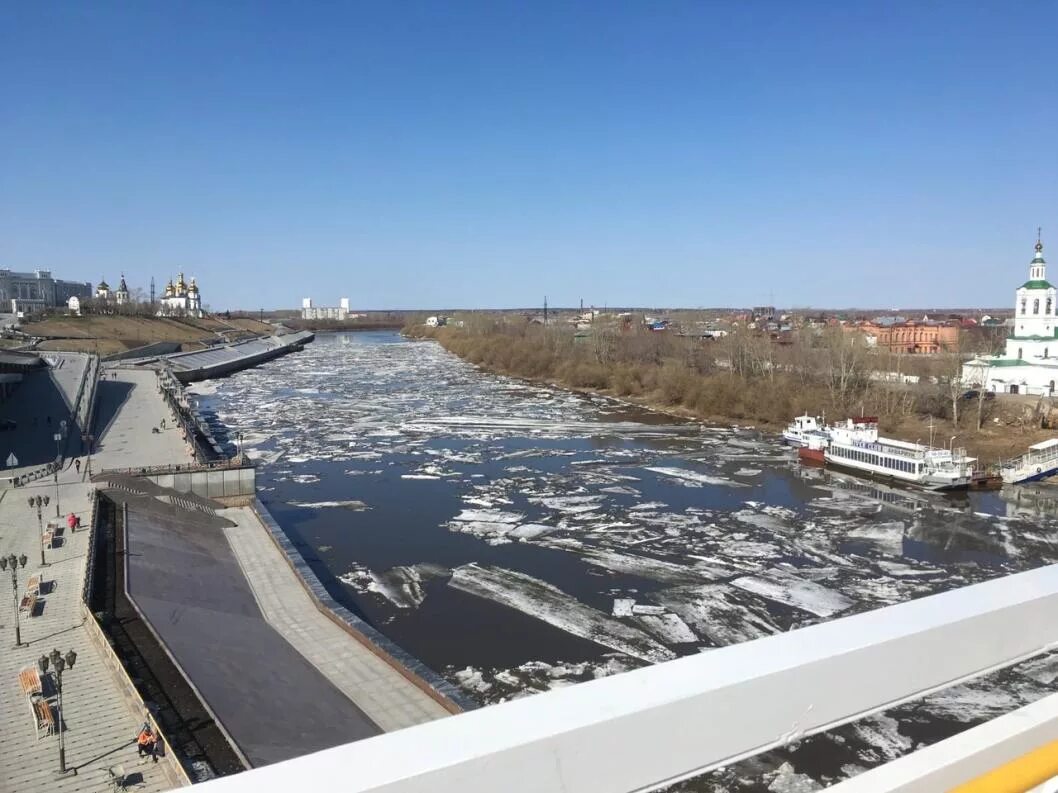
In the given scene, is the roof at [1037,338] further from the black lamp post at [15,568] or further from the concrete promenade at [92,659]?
the black lamp post at [15,568]

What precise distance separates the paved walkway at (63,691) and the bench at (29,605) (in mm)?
74

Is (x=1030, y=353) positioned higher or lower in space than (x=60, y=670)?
higher

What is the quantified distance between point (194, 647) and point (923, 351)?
44.4m

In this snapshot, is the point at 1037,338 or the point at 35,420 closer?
the point at 35,420

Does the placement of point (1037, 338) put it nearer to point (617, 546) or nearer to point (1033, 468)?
point (1033, 468)

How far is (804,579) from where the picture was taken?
1077 cm

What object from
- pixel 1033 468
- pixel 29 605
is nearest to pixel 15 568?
pixel 29 605

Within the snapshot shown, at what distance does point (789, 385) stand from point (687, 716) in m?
27.5

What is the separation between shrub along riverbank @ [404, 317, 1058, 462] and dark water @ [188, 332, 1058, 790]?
339cm

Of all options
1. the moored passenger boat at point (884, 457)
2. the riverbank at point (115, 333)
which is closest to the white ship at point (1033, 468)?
the moored passenger boat at point (884, 457)

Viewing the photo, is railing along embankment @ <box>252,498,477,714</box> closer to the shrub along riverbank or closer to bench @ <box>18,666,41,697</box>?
bench @ <box>18,666,41,697</box>

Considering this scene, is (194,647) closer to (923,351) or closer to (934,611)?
(934,611)

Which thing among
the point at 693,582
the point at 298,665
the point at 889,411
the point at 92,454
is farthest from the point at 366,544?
the point at 889,411

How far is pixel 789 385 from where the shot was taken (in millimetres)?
26906
